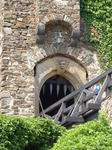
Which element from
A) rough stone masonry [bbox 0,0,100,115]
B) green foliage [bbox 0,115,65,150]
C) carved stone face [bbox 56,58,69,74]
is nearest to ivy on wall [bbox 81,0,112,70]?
rough stone masonry [bbox 0,0,100,115]

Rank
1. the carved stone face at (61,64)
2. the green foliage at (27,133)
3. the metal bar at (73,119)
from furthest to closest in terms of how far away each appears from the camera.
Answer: the carved stone face at (61,64) → the metal bar at (73,119) → the green foliage at (27,133)

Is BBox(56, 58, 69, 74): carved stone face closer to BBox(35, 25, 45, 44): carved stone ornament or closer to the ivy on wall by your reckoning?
BBox(35, 25, 45, 44): carved stone ornament

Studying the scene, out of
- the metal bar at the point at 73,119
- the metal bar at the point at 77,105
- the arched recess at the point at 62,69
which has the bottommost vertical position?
the metal bar at the point at 73,119

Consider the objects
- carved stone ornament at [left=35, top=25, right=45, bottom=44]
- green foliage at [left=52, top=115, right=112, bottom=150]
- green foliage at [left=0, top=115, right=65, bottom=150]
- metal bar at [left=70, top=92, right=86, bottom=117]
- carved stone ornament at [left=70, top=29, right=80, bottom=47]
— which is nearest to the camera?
green foliage at [left=52, top=115, right=112, bottom=150]

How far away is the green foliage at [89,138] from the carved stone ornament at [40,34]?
4.13 meters

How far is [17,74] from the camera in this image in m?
14.0

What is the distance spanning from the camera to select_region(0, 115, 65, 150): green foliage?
10.5 metres

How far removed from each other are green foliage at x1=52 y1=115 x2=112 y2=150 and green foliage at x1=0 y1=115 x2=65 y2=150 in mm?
837

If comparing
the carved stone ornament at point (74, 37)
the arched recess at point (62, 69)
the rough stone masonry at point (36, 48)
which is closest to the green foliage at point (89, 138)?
the rough stone masonry at point (36, 48)

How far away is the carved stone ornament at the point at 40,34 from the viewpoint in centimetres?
1410

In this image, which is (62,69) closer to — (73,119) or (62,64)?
(62,64)

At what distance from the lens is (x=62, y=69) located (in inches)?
568

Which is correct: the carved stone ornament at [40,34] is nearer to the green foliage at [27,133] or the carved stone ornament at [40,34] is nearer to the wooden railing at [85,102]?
the wooden railing at [85,102]

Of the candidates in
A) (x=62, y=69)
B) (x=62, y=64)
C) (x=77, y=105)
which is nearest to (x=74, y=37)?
(x=62, y=64)
